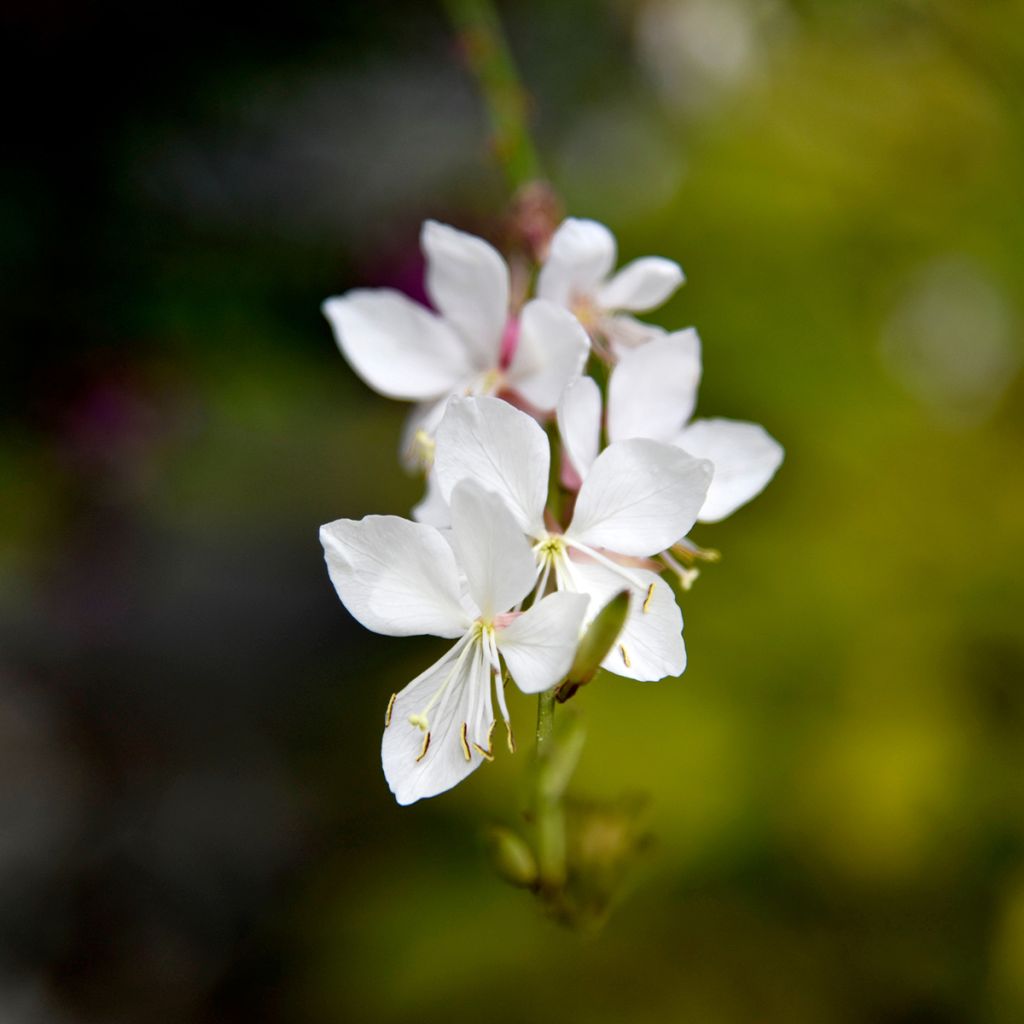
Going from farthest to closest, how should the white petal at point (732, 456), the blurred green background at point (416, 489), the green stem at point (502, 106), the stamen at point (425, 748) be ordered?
the blurred green background at point (416, 489) < the green stem at point (502, 106) < the white petal at point (732, 456) < the stamen at point (425, 748)

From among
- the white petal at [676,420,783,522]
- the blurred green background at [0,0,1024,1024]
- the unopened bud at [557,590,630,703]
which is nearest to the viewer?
the unopened bud at [557,590,630,703]

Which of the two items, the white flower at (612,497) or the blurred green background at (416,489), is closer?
the white flower at (612,497)

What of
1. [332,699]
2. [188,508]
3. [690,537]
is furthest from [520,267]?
[332,699]

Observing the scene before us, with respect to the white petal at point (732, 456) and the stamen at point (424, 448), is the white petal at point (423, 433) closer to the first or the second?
the stamen at point (424, 448)

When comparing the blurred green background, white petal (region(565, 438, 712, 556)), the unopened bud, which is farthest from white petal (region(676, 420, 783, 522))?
the blurred green background

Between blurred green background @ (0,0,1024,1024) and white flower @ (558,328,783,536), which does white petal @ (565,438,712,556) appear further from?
blurred green background @ (0,0,1024,1024)

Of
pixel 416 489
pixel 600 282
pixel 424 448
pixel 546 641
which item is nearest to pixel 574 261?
pixel 600 282

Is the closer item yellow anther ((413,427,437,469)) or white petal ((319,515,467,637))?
white petal ((319,515,467,637))

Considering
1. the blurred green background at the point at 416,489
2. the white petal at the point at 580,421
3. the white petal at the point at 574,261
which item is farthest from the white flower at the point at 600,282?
the blurred green background at the point at 416,489
